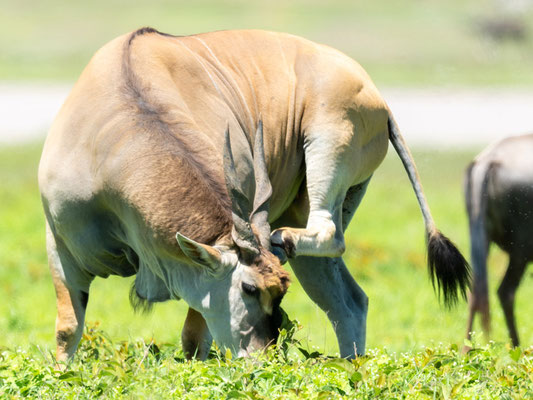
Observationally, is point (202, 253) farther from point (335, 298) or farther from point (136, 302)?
point (335, 298)

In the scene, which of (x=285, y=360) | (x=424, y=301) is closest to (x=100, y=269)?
(x=285, y=360)

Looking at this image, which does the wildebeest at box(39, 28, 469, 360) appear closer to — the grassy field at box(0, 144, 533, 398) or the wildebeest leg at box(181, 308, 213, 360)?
the wildebeest leg at box(181, 308, 213, 360)

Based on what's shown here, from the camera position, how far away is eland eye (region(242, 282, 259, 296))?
428 centimetres

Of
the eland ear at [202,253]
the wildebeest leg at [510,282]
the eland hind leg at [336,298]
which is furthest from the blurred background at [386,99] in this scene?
the eland ear at [202,253]

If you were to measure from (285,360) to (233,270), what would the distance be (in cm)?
46

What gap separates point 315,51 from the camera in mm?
5566

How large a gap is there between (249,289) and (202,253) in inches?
10.5

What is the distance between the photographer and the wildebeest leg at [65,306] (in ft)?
15.8

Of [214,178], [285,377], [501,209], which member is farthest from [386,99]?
[285,377]

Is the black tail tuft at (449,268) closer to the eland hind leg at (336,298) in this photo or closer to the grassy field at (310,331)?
the grassy field at (310,331)

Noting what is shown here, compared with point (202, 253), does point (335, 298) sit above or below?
below

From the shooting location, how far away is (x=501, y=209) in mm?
7043

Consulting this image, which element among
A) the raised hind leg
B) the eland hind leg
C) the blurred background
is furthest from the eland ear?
the eland hind leg

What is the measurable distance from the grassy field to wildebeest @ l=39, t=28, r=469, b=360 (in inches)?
11.9
